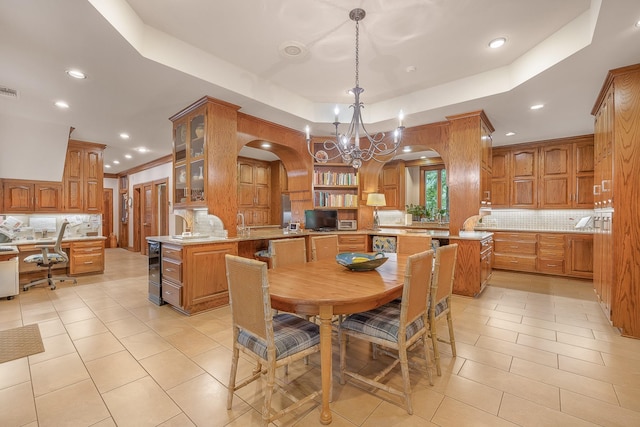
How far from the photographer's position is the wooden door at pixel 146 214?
7.87m

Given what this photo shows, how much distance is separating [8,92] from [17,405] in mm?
3522

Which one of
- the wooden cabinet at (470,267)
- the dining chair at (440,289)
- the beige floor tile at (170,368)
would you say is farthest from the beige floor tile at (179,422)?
the wooden cabinet at (470,267)

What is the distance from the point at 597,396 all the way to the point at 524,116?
12.3 ft

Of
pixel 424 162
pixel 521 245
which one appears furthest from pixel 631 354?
pixel 424 162

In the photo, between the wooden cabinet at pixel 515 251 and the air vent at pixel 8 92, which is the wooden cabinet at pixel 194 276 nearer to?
the air vent at pixel 8 92

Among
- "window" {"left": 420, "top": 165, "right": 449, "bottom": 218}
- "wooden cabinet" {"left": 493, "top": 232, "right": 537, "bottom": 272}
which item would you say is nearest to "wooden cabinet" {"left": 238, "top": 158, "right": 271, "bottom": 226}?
"window" {"left": 420, "top": 165, "right": 449, "bottom": 218}

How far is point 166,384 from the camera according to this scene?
81.4 inches

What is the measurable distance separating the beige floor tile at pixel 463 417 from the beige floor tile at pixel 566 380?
2.24ft

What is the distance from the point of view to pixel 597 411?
1773 mm

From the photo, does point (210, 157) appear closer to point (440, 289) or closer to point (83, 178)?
point (440, 289)

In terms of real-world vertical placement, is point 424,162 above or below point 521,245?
above

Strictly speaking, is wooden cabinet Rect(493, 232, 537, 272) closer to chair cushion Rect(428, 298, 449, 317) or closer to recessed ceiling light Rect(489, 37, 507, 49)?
recessed ceiling light Rect(489, 37, 507, 49)

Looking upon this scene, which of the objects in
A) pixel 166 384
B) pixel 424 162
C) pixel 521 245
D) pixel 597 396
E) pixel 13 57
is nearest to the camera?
pixel 597 396

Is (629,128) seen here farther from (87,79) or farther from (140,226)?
(140,226)
